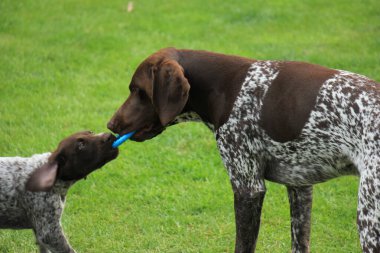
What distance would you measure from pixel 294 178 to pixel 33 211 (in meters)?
2.06

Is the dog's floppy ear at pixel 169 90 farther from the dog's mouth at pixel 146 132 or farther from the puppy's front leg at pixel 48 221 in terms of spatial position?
the puppy's front leg at pixel 48 221

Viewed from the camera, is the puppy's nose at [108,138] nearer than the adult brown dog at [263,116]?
No

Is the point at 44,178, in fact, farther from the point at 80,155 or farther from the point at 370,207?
the point at 370,207

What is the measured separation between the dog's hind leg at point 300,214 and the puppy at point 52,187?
4.70ft

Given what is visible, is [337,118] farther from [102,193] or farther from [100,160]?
[102,193]

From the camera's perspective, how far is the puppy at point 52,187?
18.1 feet

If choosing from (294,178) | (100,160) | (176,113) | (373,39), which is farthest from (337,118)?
(373,39)

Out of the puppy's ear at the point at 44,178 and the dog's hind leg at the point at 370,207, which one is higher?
the dog's hind leg at the point at 370,207

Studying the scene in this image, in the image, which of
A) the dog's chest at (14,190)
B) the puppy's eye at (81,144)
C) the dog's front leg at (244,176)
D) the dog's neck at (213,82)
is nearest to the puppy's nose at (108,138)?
the puppy's eye at (81,144)

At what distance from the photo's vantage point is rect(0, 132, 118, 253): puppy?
5531 millimetres

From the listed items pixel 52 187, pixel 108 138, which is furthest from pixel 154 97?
pixel 52 187

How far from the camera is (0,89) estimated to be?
9570 mm

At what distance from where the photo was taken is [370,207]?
4211 mm

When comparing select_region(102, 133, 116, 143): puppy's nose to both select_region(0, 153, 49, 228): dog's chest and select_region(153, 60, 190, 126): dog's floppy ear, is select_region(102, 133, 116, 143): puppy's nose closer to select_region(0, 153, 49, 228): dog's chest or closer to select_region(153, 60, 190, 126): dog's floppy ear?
select_region(0, 153, 49, 228): dog's chest
